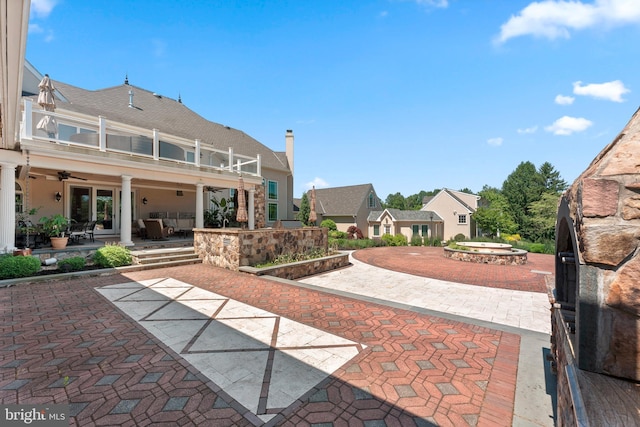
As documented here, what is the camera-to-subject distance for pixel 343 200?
31.8 m

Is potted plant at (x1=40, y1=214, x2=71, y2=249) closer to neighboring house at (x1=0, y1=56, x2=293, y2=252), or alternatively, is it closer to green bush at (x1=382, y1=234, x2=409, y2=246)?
neighboring house at (x1=0, y1=56, x2=293, y2=252)

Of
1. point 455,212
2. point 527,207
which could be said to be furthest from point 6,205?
point 527,207

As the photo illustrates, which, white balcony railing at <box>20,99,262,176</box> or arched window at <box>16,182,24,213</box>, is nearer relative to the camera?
white balcony railing at <box>20,99,262,176</box>

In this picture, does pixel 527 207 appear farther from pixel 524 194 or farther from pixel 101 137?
pixel 101 137

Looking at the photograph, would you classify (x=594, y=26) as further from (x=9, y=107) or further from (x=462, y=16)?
(x=9, y=107)

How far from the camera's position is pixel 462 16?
7.80m

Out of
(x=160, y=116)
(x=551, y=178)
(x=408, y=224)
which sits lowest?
(x=408, y=224)

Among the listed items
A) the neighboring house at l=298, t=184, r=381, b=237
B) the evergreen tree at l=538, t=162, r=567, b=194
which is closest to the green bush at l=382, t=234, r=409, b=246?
the neighboring house at l=298, t=184, r=381, b=237

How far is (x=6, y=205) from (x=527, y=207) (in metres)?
42.5

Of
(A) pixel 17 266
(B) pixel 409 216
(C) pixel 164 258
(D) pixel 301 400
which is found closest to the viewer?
(D) pixel 301 400

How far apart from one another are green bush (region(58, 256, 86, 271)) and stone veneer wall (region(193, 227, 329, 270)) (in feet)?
11.3

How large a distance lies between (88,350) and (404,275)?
933 centimetres

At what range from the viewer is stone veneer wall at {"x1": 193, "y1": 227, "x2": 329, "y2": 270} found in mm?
9070
